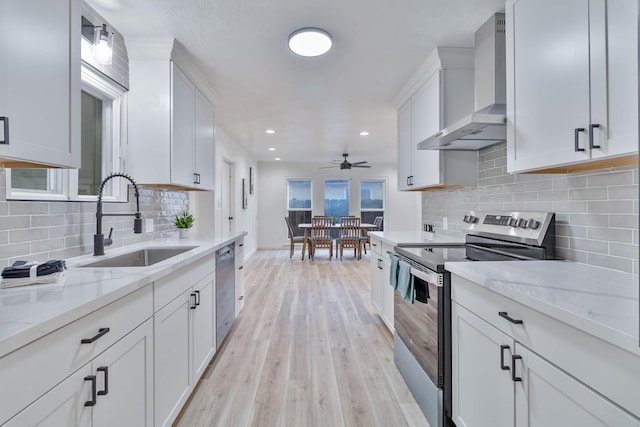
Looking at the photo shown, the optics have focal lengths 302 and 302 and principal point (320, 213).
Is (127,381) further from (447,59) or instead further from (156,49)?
(447,59)

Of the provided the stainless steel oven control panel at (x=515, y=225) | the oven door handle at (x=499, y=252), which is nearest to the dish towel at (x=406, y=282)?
the oven door handle at (x=499, y=252)

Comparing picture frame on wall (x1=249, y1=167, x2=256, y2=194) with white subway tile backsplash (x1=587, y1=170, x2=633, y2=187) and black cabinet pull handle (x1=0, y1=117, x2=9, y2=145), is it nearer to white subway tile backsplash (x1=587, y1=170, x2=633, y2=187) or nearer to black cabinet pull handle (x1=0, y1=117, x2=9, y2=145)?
black cabinet pull handle (x1=0, y1=117, x2=9, y2=145)

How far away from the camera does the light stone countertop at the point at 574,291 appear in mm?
719

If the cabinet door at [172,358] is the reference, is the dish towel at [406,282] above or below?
above

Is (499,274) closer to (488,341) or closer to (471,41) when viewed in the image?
(488,341)

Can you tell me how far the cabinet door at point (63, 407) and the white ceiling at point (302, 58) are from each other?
195cm

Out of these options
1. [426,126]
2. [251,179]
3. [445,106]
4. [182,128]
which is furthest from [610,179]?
[251,179]

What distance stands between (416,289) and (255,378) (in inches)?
48.8

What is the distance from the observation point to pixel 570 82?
1.21 meters

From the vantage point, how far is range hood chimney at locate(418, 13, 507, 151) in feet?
6.01

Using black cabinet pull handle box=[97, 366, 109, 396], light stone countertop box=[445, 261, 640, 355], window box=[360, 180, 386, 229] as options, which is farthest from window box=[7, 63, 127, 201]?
window box=[360, 180, 386, 229]

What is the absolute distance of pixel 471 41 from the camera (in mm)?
2195

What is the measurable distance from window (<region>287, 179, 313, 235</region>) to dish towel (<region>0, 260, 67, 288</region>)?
281 inches

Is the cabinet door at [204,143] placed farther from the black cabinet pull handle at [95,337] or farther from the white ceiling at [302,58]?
the black cabinet pull handle at [95,337]
